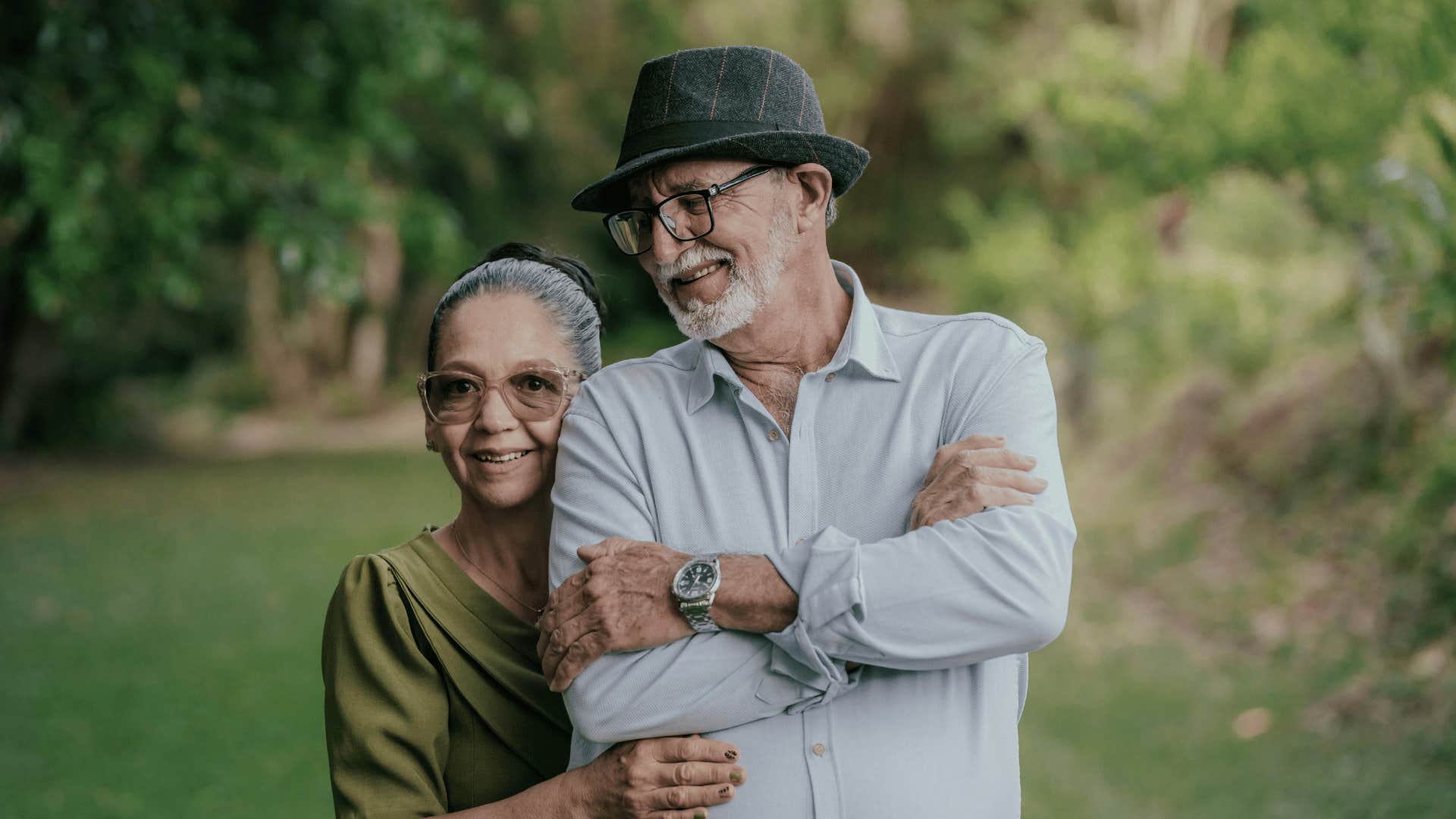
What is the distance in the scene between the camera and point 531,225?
22562mm

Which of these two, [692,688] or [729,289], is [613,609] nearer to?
[692,688]

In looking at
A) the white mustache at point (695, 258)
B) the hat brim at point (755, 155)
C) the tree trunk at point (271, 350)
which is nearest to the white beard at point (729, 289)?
the white mustache at point (695, 258)

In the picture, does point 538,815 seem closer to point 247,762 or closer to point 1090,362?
point 247,762

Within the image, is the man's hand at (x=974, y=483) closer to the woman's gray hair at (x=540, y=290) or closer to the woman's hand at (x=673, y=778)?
the woman's hand at (x=673, y=778)

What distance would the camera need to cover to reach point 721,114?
99.0 inches

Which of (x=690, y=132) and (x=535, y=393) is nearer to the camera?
(x=690, y=132)

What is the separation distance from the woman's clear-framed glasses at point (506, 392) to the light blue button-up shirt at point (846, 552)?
0.10 meters

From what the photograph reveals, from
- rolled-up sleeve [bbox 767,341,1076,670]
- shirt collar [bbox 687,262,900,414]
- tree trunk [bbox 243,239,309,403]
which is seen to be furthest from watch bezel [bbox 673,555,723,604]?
tree trunk [bbox 243,239,309,403]

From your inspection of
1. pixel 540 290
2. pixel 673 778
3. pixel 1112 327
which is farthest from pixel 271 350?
pixel 673 778

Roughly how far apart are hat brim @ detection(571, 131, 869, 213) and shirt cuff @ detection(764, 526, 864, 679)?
Result: 0.74 meters

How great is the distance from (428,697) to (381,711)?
9 centimetres

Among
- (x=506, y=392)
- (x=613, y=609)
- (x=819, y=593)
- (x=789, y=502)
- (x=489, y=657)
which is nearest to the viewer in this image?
(x=819, y=593)

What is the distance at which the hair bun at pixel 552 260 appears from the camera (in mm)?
2898

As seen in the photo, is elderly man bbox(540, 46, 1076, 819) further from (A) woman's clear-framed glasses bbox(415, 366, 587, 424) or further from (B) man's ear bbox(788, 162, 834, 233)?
(A) woman's clear-framed glasses bbox(415, 366, 587, 424)
